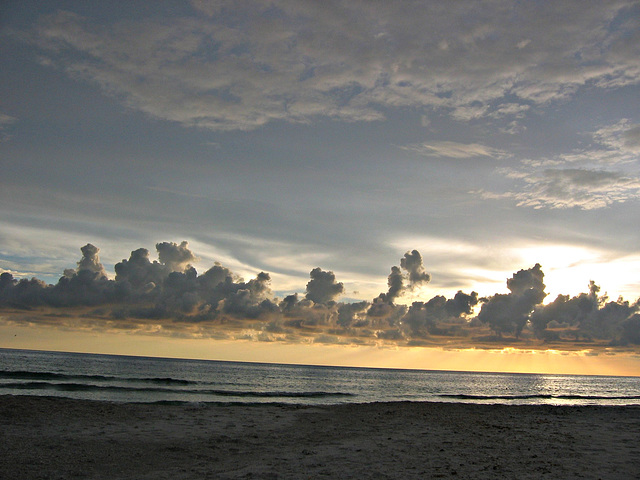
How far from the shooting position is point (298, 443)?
2003 centimetres

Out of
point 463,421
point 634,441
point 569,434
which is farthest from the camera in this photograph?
point 463,421

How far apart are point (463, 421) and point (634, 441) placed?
9202 millimetres

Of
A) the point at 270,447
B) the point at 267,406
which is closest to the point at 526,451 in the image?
the point at 270,447

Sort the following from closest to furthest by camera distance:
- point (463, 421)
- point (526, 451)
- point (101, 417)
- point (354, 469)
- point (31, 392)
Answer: point (354, 469) → point (526, 451) → point (101, 417) → point (463, 421) → point (31, 392)

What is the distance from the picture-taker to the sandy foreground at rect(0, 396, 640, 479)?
48.2 feet

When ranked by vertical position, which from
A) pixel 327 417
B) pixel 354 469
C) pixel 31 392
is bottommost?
pixel 31 392

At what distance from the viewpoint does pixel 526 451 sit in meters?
18.0

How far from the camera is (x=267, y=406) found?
1356 inches

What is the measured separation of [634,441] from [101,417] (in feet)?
92.3

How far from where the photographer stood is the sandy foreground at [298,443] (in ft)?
48.2

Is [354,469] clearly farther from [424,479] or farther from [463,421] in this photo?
[463,421]

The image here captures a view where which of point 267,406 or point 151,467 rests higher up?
point 151,467

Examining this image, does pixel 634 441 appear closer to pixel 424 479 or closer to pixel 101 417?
pixel 424 479

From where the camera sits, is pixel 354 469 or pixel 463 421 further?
pixel 463 421
